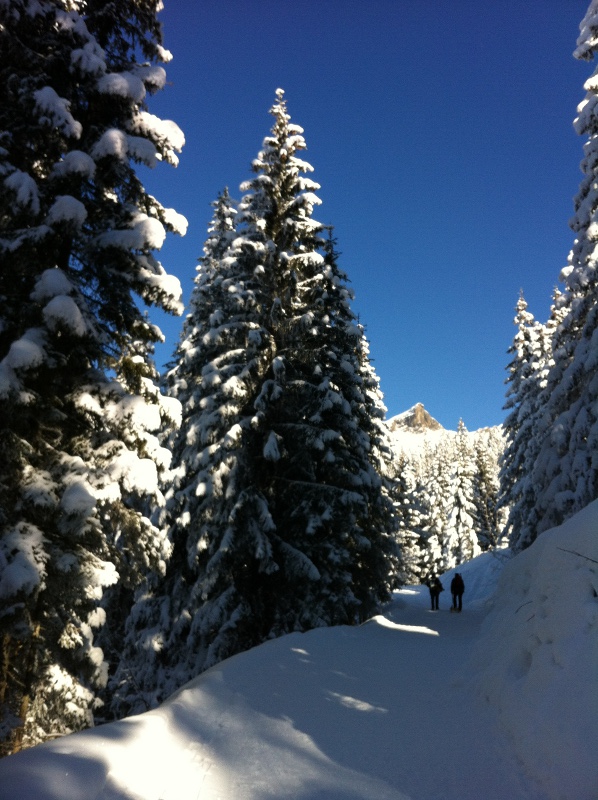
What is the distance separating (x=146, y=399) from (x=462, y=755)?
21.8 feet

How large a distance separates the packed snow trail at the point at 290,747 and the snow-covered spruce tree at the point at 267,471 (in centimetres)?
539

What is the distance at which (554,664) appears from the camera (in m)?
4.57

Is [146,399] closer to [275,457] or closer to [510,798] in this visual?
[275,457]

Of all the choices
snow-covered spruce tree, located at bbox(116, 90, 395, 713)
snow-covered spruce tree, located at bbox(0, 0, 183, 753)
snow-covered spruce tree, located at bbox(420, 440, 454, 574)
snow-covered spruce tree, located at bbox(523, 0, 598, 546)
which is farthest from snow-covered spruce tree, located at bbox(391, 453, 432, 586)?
snow-covered spruce tree, located at bbox(0, 0, 183, 753)

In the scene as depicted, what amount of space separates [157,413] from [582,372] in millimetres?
11467

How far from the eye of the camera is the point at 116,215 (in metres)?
8.70

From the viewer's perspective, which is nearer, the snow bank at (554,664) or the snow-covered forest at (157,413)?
the snow bank at (554,664)

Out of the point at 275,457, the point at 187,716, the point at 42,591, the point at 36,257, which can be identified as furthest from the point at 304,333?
the point at 187,716

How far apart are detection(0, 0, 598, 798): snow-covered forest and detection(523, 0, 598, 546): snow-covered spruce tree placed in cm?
7

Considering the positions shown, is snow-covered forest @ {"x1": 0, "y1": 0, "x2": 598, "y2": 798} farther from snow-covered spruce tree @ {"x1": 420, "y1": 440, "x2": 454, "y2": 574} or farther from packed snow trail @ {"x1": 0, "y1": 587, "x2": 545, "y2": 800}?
snow-covered spruce tree @ {"x1": 420, "y1": 440, "x2": 454, "y2": 574}

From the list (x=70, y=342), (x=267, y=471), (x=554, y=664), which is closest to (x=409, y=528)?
(x=267, y=471)

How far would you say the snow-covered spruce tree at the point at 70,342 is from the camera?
7.02 m

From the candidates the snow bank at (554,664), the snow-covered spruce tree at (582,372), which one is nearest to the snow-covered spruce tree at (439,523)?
the snow-covered spruce tree at (582,372)

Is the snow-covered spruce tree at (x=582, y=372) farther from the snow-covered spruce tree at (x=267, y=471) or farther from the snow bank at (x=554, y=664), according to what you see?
the snow bank at (x=554, y=664)
